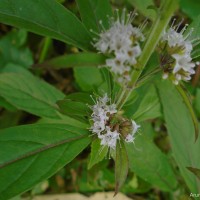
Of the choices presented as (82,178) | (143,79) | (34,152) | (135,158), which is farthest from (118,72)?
(82,178)

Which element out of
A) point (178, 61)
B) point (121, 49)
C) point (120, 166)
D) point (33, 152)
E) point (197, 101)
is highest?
point (197, 101)

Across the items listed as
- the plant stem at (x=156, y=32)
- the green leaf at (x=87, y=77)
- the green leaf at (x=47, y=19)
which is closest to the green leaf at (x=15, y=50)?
the green leaf at (x=87, y=77)

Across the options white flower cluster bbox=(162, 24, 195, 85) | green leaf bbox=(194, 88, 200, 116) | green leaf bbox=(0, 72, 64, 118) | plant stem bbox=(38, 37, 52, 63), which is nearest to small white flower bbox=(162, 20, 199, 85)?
white flower cluster bbox=(162, 24, 195, 85)

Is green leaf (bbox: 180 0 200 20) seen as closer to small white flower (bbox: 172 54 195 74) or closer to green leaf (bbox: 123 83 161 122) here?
small white flower (bbox: 172 54 195 74)

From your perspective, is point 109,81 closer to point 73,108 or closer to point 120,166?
point 73,108

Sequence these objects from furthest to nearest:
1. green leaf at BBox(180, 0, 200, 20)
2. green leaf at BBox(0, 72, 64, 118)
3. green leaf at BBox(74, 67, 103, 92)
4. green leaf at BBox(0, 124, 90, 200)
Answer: green leaf at BBox(74, 67, 103, 92) < green leaf at BBox(0, 72, 64, 118) < green leaf at BBox(0, 124, 90, 200) < green leaf at BBox(180, 0, 200, 20)

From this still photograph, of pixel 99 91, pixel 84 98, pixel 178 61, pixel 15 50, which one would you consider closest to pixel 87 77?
pixel 99 91
